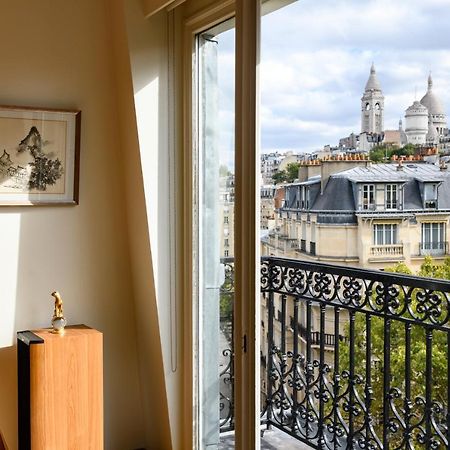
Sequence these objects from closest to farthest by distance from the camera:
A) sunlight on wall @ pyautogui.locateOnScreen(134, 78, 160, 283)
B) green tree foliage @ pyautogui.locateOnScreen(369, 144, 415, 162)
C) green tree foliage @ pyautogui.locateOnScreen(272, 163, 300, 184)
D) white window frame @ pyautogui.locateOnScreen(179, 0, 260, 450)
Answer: green tree foliage @ pyautogui.locateOnScreen(369, 144, 415, 162), green tree foliage @ pyautogui.locateOnScreen(272, 163, 300, 184), white window frame @ pyautogui.locateOnScreen(179, 0, 260, 450), sunlight on wall @ pyautogui.locateOnScreen(134, 78, 160, 283)

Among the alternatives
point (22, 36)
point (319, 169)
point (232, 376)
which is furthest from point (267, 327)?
point (22, 36)

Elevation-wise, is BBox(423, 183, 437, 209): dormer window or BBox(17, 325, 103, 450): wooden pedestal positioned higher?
BBox(423, 183, 437, 209): dormer window

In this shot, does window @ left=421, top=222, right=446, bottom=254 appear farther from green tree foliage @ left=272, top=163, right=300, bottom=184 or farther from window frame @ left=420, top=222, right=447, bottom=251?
green tree foliage @ left=272, top=163, right=300, bottom=184

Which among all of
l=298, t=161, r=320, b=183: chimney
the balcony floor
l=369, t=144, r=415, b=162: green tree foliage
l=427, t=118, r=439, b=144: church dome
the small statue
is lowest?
the balcony floor

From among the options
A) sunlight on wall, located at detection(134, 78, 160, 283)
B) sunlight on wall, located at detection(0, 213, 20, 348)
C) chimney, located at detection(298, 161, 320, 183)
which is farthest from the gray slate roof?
sunlight on wall, located at detection(0, 213, 20, 348)

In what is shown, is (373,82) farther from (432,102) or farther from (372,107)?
(432,102)

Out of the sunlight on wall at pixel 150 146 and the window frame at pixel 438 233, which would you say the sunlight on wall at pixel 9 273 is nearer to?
the sunlight on wall at pixel 150 146
